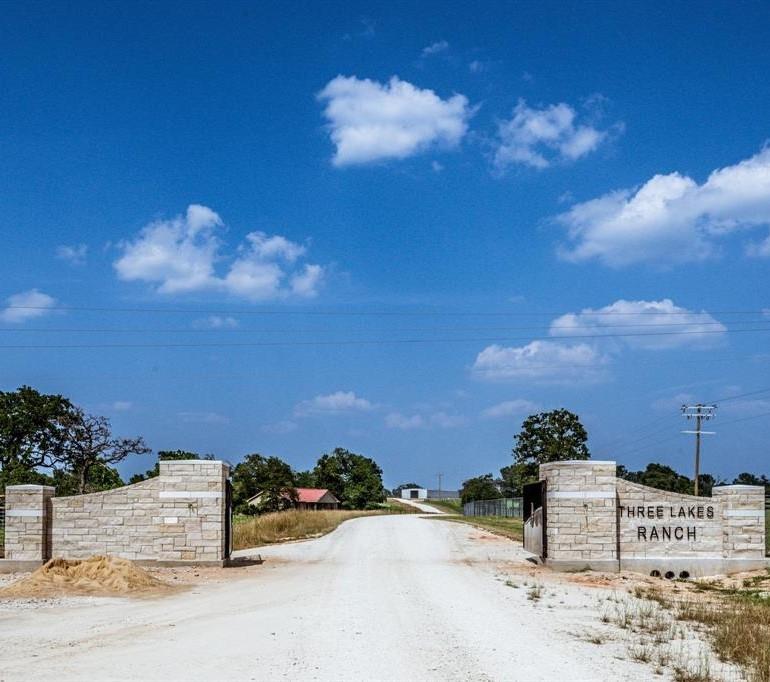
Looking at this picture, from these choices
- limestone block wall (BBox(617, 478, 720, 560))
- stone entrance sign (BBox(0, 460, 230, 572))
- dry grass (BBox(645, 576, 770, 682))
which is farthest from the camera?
stone entrance sign (BBox(0, 460, 230, 572))

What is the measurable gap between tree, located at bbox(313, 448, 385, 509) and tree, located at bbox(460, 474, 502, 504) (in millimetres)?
14816

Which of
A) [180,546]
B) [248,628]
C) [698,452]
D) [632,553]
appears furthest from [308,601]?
[698,452]

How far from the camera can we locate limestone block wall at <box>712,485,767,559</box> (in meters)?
22.9

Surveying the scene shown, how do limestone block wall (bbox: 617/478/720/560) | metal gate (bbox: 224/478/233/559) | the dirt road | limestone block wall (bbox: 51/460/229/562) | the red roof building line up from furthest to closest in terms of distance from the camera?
1. the red roof building
2. metal gate (bbox: 224/478/233/559)
3. limestone block wall (bbox: 51/460/229/562)
4. limestone block wall (bbox: 617/478/720/560)
5. the dirt road

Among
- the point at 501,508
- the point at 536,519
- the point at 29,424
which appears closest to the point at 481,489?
the point at 501,508

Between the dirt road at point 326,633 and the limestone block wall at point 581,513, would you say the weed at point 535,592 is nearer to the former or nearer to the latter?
the dirt road at point 326,633

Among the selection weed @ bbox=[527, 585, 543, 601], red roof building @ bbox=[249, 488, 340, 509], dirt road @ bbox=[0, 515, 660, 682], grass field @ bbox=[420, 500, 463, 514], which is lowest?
grass field @ bbox=[420, 500, 463, 514]

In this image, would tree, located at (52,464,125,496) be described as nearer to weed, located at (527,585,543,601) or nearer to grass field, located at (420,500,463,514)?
weed, located at (527,585,543,601)

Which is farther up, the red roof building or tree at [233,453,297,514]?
tree at [233,453,297,514]

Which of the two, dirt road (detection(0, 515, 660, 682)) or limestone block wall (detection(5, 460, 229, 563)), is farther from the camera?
limestone block wall (detection(5, 460, 229, 563))

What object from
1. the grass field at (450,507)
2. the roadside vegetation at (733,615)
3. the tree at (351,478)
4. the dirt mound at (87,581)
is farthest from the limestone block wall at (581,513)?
the grass field at (450,507)

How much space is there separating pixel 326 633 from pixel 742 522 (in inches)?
577

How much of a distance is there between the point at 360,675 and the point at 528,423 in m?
58.6

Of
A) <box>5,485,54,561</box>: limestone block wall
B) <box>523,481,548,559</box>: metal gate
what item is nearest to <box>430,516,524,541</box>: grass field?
<box>523,481,548,559</box>: metal gate
